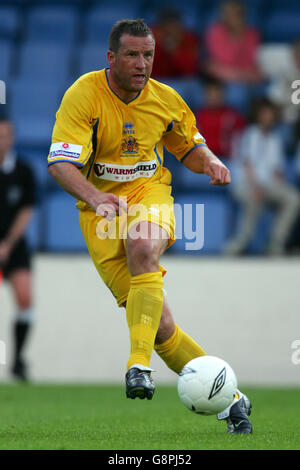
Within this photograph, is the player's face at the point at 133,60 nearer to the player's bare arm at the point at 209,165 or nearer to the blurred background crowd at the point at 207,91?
the player's bare arm at the point at 209,165

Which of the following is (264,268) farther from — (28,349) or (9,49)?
(9,49)

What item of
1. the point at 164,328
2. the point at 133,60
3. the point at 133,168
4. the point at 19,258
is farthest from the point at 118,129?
the point at 19,258

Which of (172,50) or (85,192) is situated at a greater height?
(172,50)

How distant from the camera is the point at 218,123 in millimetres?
9648

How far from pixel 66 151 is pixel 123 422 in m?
1.79

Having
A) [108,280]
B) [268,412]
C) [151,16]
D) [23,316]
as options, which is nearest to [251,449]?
[108,280]

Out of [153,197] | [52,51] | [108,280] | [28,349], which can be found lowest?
[28,349]

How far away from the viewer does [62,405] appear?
6.74m

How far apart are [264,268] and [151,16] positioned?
427cm

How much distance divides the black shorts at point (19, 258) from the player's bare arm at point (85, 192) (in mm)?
4877

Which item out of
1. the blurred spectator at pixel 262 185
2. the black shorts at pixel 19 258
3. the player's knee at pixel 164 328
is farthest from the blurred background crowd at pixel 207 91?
the player's knee at pixel 164 328

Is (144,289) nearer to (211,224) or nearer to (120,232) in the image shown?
(120,232)

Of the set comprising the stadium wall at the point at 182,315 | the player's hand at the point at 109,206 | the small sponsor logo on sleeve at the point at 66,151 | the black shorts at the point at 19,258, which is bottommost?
the stadium wall at the point at 182,315

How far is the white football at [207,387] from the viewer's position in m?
4.08
